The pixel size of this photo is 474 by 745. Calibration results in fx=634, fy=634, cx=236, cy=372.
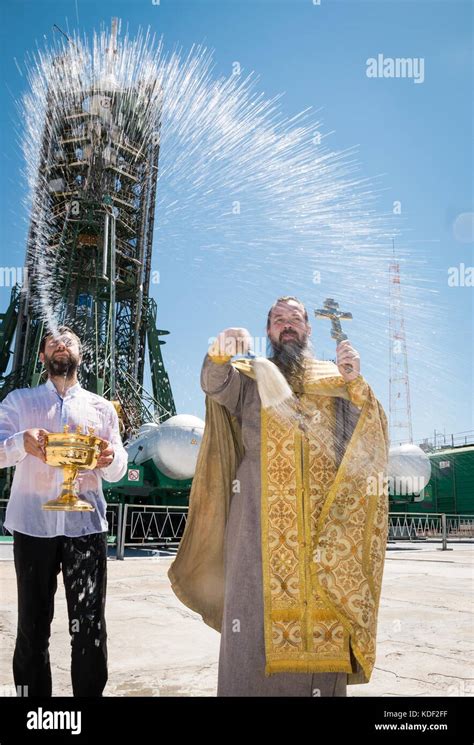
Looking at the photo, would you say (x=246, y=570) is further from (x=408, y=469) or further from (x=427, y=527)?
(x=427, y=527)

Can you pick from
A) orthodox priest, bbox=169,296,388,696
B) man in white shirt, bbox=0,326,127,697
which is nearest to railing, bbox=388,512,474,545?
orthodox priest, bbox=169,296,388,696

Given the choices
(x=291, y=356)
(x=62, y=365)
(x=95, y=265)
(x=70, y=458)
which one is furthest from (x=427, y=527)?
(x=70, y=458)

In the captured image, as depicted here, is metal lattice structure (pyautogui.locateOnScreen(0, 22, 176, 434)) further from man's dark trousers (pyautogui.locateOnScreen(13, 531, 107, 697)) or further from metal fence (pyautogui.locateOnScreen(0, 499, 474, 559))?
man's dark trousers (pyautogui.locateOnScreen(13, 531, 107, 697))

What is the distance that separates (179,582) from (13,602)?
4214mm

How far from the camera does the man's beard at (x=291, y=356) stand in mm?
3180

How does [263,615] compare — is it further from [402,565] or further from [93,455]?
[402,565]

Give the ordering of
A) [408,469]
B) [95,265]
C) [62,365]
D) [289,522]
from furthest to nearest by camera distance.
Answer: [95,265] → [408,469] → [62,365] → [289,522]

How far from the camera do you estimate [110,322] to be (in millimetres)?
27281

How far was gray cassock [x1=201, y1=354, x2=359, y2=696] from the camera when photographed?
2705 millimetres

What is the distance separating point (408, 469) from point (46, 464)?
→ 20527 mm

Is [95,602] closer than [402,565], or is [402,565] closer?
[95,602]

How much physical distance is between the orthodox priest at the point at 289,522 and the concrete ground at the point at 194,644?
957 millimetres

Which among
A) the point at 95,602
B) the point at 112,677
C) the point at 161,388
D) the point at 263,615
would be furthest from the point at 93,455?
the point at 161,388

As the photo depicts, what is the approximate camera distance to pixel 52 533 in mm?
2889
